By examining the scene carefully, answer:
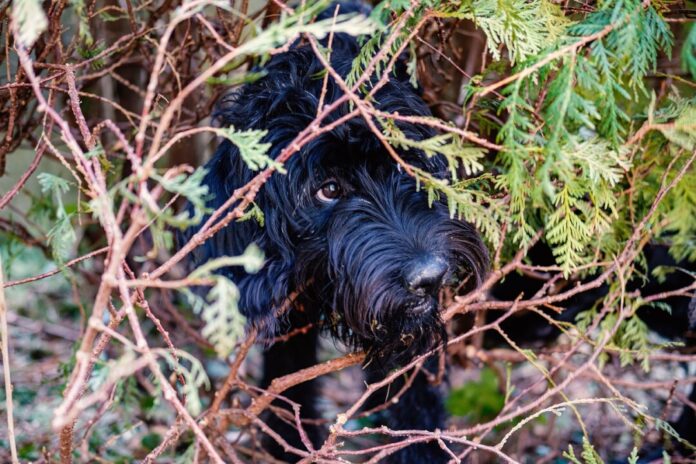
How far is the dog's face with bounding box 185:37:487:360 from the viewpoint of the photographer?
224cm

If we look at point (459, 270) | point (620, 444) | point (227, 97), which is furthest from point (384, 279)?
point (620, 444)

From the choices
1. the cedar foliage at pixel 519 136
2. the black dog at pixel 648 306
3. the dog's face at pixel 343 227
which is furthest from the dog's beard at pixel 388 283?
the black dog at pixel 648 306

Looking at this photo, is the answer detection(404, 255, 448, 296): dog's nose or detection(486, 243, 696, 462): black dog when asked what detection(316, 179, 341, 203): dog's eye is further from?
detection(486, 243, 696, 462): black dog

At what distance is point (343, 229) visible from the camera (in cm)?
238

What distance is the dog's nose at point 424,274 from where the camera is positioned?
2119mm

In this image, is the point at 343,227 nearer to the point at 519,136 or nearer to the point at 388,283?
the point at 388,283

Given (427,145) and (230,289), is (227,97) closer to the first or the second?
(427,145)

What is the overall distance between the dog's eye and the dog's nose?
49 centimetres

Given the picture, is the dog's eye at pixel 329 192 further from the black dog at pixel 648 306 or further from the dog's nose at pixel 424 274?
the black dog at pixel 648 306

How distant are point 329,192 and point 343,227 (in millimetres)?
188

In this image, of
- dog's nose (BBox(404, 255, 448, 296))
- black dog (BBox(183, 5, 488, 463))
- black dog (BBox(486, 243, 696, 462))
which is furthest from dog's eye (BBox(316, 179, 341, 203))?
black dog (BBox(486, 243, 696, 462))

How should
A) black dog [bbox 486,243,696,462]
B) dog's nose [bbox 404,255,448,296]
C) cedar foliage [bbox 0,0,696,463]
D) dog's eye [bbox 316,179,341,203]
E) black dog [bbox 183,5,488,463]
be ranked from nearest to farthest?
cedar foliage [bbox 0,0,696,463]
dog's nose [bbox 404,255,448,296]
black dog [bbox 183,5,488,463]
dog's eye [bbox 316,179,341,203]
black dog [bbox 486,243,696,462]

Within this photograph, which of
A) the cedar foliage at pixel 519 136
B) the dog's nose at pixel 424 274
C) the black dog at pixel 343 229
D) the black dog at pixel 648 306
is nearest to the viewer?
the cedar foliage at pixel 519 136

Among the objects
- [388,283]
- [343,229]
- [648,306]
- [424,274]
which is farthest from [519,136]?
[648,306]
